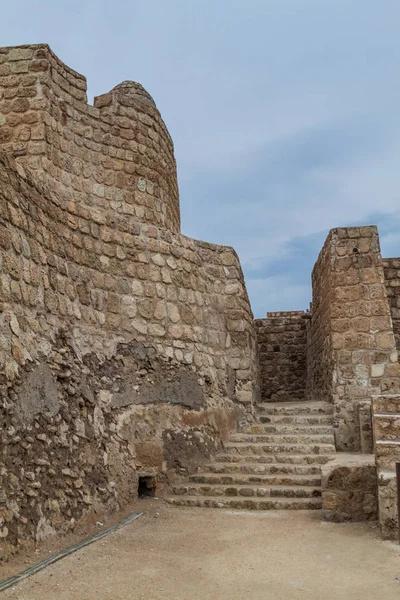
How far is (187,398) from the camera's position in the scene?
720 cm

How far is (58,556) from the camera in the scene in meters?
4.34

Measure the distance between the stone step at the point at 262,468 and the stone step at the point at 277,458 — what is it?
0.30 feet

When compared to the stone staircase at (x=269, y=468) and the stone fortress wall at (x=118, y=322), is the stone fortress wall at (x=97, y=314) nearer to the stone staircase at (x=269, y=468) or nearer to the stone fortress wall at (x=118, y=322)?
the stone fortress wall at (x=118, y=322)

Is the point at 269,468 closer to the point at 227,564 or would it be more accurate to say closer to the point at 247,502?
the point at 247,502

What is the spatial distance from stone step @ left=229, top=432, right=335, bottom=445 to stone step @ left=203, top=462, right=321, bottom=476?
622 millimetres

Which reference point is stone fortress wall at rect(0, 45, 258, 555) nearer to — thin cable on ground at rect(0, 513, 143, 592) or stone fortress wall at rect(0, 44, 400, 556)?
stone fortress wall at rect(0, 44, 400, 556)

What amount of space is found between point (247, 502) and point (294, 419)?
89.0 inches

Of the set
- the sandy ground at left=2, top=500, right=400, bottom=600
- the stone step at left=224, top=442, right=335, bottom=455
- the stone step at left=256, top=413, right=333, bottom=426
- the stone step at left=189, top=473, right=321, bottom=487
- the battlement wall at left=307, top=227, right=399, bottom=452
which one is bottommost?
the sandy ground at left=2, top=500, right=400, bottom=600

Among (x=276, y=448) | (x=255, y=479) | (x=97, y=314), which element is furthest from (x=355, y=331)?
(x=97, y=314)

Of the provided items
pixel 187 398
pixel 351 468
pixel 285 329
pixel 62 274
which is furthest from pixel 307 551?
pixel 285 329

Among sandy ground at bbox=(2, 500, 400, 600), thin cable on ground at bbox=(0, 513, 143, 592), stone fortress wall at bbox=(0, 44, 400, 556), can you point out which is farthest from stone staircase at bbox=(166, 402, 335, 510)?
thin cable on ground at bbox=(0, 513, 143, 592)

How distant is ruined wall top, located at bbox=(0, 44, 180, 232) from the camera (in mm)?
7762

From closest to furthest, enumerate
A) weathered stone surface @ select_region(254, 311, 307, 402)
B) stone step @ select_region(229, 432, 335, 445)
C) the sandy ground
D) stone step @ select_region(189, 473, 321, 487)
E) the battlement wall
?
the sandy ground, stone step @ select_region(189, 473, 321, 487), stone step @ select_region(229, 432, 335, 445), the battlement wall, weathered stone surface @ select_region(254, 311, 307, 402)

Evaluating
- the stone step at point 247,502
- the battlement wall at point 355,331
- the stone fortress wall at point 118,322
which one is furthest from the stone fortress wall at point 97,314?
the battlement wall at point 355,331
